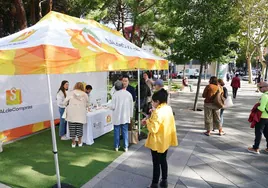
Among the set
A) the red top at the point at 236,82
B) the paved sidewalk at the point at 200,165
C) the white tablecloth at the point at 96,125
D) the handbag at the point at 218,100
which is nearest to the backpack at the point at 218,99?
the handbag at the point at 218,100

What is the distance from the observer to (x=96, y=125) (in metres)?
6.42

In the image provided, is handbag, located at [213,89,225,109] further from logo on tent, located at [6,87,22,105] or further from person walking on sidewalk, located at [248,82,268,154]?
logo on tent, located at [6,87,22,105]

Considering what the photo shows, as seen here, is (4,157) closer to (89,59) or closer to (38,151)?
(38,151)

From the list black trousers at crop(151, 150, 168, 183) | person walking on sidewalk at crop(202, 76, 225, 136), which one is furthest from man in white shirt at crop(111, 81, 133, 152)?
person walking on sidewalk at crop(202, 76, 225, 136)

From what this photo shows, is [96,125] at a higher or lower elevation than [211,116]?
lower

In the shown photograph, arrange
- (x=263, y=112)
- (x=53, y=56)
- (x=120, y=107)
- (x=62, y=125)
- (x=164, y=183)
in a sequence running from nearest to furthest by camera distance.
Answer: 1. (x=53, y=56)
2. (x=164, y=183)
3. (x=263, y=112)
4. (x=120, y=107)
5. (x=62, y=125)

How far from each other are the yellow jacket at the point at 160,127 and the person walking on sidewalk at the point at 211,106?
3.41 meters

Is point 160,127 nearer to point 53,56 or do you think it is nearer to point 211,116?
point 53,56

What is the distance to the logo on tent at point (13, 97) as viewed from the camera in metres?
6.04

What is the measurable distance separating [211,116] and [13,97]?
569cm

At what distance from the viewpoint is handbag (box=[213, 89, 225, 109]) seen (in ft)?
21.2

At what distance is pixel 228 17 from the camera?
9383 millimetres

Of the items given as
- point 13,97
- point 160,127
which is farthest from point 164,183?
point 13,97

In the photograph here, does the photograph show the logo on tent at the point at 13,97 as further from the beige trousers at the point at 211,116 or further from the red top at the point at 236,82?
the red top at the point at 236,82
